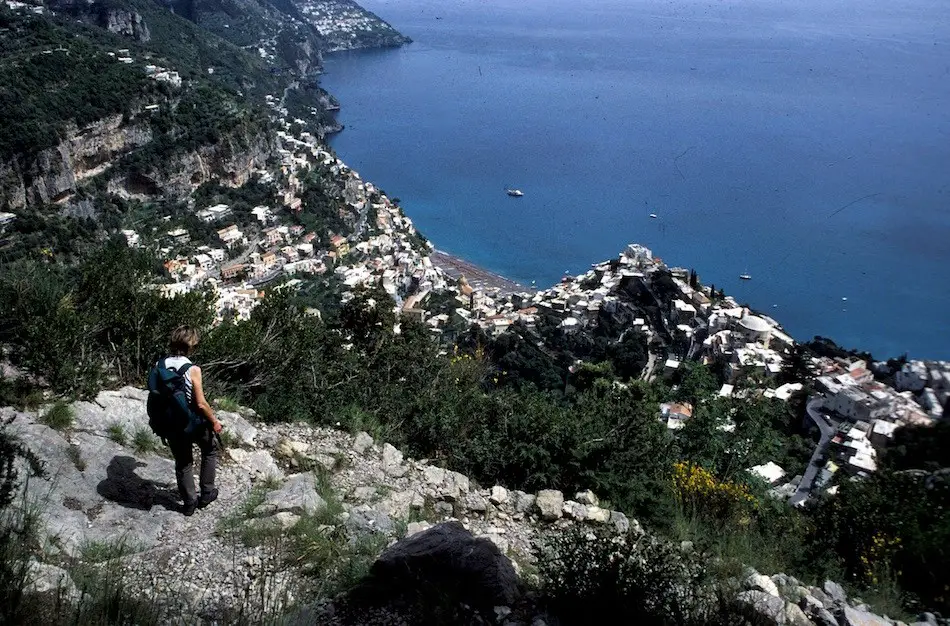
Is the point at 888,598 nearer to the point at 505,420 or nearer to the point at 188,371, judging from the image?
the point at 505,420

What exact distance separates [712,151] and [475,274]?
19156 mm

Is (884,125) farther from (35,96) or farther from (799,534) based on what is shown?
(35,96)

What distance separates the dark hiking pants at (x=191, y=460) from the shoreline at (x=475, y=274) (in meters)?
25.3

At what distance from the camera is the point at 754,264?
81.1 ft

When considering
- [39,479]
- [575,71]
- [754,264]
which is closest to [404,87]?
[575,71]

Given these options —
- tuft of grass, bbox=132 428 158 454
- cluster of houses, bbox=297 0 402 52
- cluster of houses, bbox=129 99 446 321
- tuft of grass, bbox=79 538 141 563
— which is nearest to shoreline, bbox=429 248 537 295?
cluster of houses, bbox=129 99 446 321

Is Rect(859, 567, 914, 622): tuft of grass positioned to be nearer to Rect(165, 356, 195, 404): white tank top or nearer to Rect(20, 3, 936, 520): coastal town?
Rect(20, 3, 936, 520): coastal town

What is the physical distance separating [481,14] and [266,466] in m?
115

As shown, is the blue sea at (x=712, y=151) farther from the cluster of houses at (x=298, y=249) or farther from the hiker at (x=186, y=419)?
the cluster of houses at (x=298, y=249)

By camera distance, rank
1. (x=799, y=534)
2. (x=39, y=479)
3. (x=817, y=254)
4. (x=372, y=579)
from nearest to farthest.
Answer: (x=372, y=579)
(x=39, y=479)
(x=799, y=534)
(x=817, y=254)

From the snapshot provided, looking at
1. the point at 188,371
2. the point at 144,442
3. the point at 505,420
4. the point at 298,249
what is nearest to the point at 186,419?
the point at 188,371

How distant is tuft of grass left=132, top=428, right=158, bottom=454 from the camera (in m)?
3.13

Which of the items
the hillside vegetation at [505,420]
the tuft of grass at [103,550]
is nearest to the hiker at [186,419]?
the tuft of grass at [103,550]

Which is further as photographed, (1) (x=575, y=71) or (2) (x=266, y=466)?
(1) (x=575, y=71)
